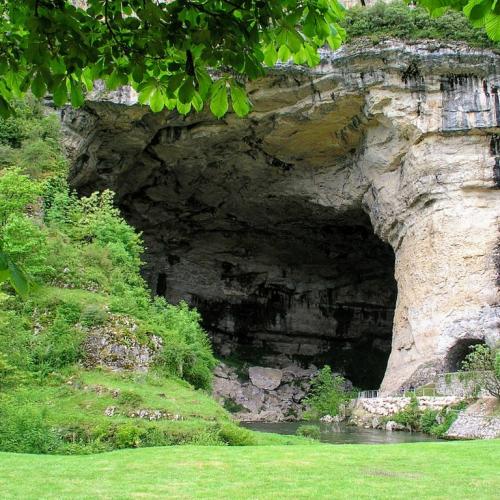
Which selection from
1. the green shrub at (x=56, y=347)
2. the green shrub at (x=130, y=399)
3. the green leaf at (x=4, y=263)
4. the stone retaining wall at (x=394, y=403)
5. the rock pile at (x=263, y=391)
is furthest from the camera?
the rock pile at (x=263, y=391)

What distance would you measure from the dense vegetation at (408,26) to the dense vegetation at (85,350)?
40.5ft

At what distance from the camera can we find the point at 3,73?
3.25m

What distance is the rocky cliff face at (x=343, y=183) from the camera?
2320 cm

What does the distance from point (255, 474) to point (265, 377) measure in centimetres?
Result: 2974

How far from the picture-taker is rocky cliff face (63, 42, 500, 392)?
914 inches

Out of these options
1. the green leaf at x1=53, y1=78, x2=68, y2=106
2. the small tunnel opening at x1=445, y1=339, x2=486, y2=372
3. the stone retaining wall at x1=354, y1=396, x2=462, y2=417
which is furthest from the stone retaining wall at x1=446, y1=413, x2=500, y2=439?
the green leaf at x1=53, y1=78, x2=68, y2=106

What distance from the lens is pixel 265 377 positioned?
119 ft

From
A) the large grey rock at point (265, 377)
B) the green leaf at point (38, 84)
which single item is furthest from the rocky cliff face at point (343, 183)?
the green leaf at point (38, 84)

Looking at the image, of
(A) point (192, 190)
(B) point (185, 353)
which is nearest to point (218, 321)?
(A) point (192, 190)

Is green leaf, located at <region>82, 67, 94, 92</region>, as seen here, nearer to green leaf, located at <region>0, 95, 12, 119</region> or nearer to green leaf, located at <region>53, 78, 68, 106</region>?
green leaf, located at <region>53, 78, 68, 106</region>

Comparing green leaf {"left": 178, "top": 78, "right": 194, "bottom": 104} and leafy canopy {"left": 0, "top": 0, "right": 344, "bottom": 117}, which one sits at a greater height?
leafy canopy {"left": 0, "top": 0, "right": 344, "bottom": 117}

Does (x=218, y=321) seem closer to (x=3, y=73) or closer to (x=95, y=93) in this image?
(x=95, y=93)

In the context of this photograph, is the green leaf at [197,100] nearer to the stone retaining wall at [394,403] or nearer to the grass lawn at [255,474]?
the grass lawn at [255,474]

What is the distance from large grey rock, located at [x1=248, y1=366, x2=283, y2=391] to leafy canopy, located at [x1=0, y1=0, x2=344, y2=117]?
33.2 m
